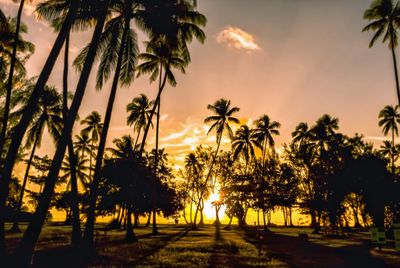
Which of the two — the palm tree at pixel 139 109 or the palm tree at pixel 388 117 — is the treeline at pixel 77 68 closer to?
the palm tree at pixel 139 109

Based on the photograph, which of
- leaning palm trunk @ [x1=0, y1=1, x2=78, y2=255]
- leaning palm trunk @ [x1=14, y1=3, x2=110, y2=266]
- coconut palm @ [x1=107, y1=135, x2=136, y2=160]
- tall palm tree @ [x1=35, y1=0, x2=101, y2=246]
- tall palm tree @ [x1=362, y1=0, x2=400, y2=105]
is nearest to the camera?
leaning palm trunk @ [x1=14, y1=3, x2=110, y2=266]

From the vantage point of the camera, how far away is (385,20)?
2775 centimetres

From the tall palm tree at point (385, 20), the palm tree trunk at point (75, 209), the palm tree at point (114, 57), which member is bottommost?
the palm tree trunk at point (75, 209)

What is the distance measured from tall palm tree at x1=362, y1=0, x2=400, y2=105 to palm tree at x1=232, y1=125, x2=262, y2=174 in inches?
946

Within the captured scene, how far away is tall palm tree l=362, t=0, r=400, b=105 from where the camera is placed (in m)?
27.1

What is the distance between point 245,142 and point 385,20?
87.7ft

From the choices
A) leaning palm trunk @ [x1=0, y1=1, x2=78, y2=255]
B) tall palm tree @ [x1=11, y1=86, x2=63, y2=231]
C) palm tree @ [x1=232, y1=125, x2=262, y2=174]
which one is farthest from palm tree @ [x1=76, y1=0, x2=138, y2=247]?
palm tree @ [x1=232, y1=125, x2=262, y2=174]

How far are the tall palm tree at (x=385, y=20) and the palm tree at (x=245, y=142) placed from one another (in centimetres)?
2402

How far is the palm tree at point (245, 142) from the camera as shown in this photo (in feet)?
163

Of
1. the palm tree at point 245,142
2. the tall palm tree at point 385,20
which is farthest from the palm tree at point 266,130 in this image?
the tall palm tree at point 385,20

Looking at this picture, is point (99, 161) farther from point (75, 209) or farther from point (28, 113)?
point (28, 113)


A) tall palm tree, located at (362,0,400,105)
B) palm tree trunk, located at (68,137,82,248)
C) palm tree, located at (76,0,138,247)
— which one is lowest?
palm tree trunk, located at (68,137,82,248)

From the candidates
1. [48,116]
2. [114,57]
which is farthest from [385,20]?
[48,116]

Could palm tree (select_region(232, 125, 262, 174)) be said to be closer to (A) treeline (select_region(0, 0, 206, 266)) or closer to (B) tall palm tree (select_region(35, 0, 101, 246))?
(A) treeline (select_region(0, 0, 206, 266))
